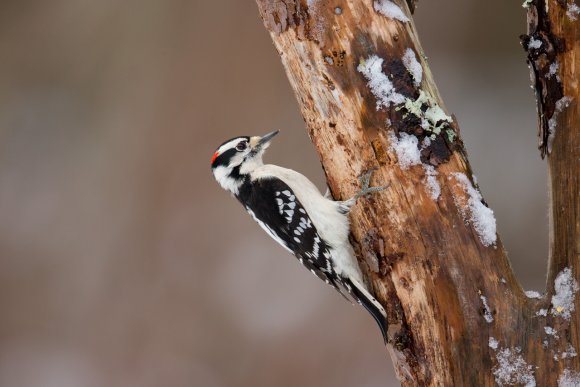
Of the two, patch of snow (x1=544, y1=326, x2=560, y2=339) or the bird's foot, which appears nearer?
patch of snow (x1=544, y1=326, x2=560, y2=339)

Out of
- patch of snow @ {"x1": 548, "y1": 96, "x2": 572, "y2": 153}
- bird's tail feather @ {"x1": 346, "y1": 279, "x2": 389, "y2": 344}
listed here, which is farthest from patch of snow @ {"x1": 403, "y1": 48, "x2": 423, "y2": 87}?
bird's tail feather @ {"x1": 346, "y1": 279, "x2": 389, "y2": 344}

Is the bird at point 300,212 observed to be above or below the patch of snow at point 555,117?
below

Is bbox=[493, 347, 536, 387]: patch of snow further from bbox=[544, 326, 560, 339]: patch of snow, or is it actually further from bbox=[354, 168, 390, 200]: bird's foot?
bbox=[354, 168, 390, 200]: bird's foot

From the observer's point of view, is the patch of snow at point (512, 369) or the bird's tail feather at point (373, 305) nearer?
the patch of snow at point (512, 369)

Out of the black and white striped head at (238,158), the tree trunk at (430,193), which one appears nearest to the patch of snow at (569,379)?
the tree trunk at (430,193)

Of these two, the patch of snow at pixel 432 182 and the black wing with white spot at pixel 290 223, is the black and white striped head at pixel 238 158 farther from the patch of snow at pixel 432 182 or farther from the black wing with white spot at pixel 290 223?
the patch of snow at pixel 432 182

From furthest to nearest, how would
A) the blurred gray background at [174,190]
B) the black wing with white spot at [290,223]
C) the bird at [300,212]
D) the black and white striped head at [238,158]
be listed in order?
1. the blurred gray background at [174,190]
2. the black and white striped head at [238,158]
3. the black wing with white spot at [290,223]
4. the bird at [300,212]

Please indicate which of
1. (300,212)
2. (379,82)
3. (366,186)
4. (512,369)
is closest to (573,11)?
(379,82)
